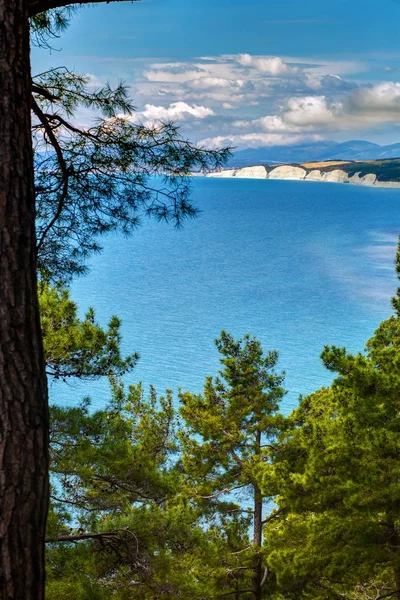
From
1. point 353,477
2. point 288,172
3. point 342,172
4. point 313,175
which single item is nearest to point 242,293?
point 353,477

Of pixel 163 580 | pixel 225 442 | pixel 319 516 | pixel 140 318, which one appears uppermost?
pixel 140 318

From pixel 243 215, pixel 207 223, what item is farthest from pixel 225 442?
pixel 243 215

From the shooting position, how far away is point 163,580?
18.2 feet

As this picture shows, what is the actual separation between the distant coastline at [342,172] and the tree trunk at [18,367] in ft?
396

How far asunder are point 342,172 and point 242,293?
121 metres

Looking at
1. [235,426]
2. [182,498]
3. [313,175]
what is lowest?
[182,498]

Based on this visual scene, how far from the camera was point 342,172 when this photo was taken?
157500mm

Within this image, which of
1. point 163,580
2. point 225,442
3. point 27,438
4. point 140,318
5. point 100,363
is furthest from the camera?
point 140,318

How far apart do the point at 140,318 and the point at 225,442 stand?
1091 inches

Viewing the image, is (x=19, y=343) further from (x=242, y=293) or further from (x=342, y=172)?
(x=342, y=172)

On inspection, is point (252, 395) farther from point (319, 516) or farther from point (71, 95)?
point (71, 95)

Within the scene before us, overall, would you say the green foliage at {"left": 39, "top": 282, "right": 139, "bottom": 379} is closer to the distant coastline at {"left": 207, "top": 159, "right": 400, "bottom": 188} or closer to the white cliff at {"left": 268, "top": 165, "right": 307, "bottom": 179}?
the distant coastline at {"left": 207, "top": 159, "right": 400, "bottom": 188}

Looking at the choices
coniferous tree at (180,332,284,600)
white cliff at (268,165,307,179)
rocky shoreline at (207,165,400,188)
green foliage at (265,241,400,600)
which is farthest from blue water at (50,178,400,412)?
white cliff at (268,165,307,179)

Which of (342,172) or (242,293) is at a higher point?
(342,172)
